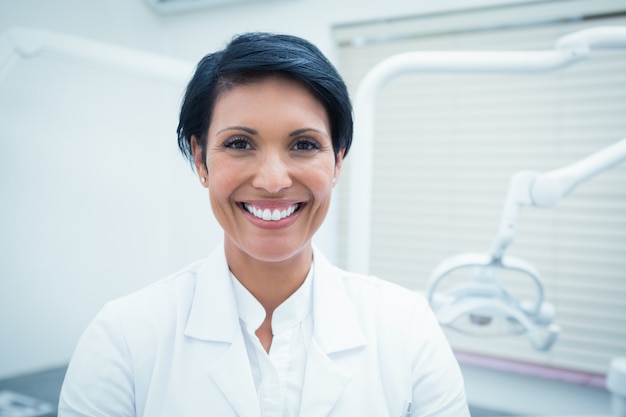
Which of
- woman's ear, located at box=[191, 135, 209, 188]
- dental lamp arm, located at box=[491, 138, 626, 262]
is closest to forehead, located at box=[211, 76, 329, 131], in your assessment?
woman's ear, located at box=[191, 135, 209, 188]

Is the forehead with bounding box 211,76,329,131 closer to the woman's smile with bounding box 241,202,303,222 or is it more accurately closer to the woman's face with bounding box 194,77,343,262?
the woman's face with bounding box 194,77,343,262

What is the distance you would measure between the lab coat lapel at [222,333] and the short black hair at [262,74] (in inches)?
10.0

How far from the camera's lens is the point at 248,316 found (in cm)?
88

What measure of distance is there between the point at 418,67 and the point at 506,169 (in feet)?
2.86

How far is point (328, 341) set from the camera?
87cm

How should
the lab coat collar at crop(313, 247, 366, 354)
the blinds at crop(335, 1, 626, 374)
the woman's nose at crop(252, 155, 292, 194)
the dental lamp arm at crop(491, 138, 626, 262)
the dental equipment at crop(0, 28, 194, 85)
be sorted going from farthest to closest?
the blinds at crop(335, 1, 626, 374) < the dental equipment at crop(0, 28, 194, 85) < the dental lamp arm at crop(491, 138, 626, 262) < the lab coat collar at crop(313, 247, 366, 354) < the woman's nose at crop(252, 155, 292, 194)

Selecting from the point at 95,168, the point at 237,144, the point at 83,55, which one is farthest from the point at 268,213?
the point at 95,168

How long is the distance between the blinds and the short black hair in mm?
1031

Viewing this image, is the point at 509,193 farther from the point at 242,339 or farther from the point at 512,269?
the point at 242,339

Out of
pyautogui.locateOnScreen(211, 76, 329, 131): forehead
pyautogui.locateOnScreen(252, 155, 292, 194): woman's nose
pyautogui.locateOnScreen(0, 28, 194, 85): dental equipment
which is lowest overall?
pyautogui.locateOnScreen(252, 155, 292, 194): woman's nose

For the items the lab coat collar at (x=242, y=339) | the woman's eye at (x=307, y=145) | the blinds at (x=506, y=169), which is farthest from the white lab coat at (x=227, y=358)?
the blinds at (x=506, y=169)

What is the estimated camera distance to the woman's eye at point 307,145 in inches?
31.6

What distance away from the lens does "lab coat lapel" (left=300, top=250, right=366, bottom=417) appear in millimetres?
802

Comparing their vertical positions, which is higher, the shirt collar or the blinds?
the blinds
